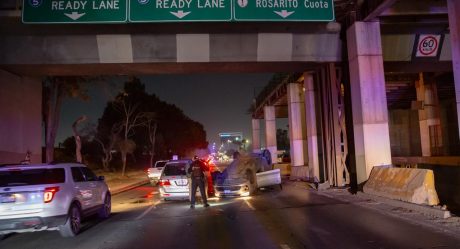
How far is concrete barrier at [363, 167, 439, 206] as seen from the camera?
40.3 ft

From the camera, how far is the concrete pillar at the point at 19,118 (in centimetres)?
1753

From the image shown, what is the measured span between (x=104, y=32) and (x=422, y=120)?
33248 millimetres

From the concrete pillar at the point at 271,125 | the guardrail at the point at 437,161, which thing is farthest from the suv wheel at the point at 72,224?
the concrete pillar at the point at 271,125

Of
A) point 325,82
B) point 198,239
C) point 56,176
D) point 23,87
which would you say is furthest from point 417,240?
point 23,87

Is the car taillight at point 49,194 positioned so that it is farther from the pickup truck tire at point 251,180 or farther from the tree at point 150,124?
the tree at point 150,124

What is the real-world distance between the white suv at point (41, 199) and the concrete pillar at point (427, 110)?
32.4m

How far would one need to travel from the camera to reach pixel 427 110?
39719mm

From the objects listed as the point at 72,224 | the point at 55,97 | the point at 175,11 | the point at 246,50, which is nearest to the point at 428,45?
the point at 246,50

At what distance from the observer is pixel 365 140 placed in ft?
57.6

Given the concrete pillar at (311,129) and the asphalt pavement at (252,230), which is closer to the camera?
the asphalt pavement at (252,230)

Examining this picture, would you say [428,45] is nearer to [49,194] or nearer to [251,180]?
[251,180]

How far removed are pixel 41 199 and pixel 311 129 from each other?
20.2m

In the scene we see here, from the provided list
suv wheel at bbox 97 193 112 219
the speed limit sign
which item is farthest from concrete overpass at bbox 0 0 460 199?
suv wheel at bbox 97 193 112 219

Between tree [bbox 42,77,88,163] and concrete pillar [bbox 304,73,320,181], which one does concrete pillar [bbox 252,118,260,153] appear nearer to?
concrete pillar [bbox 304,73,320,181]
